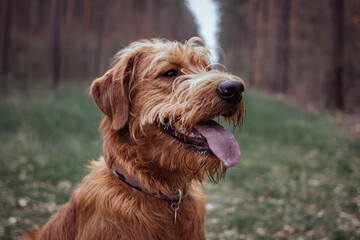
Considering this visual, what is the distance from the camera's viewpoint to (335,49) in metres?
13.4

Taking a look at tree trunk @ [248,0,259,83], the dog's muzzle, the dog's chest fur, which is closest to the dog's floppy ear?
the dog's chest fur

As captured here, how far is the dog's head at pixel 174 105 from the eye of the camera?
264 centimetres

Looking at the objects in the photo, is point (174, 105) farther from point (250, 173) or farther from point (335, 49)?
point (335, 49)

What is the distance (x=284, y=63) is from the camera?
20.2 metres

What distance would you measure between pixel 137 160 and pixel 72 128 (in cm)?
803

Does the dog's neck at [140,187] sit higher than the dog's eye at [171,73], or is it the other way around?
the dog's eye at [171,73]

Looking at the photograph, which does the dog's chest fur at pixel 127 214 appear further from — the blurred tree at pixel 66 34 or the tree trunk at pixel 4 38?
the tree trunk at pixel 4 38

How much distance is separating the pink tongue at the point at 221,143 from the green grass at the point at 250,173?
4.53ft

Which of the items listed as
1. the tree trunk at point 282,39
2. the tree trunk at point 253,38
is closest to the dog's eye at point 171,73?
the tree trunk at point 282,39

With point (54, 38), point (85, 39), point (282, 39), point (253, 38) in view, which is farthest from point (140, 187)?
point (85, 39)

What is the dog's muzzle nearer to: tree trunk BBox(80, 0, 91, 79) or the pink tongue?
the pink tongue

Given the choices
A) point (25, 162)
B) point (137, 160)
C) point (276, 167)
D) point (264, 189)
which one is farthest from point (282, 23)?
point (137, 160)

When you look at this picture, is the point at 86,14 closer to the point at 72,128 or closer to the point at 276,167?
the point at 72,128

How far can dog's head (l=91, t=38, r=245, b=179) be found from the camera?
104 inches
